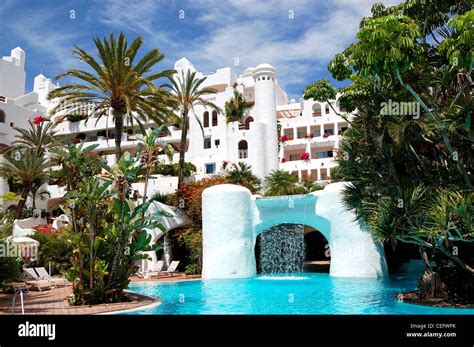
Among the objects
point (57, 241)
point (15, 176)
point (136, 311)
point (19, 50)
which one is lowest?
point (136, 311)

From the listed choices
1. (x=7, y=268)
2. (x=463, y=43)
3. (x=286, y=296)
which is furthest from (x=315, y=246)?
(x=463, y=43)

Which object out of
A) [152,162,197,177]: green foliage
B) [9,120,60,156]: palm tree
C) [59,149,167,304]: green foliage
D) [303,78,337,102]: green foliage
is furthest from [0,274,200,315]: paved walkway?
[9,120,60,156]: palm tree

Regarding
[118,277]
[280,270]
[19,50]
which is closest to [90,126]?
[19,50]

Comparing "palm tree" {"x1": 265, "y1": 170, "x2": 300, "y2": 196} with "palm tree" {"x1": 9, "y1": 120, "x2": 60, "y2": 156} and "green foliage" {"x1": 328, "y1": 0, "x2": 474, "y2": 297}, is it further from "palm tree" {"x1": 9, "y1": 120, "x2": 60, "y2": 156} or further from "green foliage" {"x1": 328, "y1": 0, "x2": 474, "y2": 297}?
"palm tree" {"x1": 9, "y1": 120, "x2": 60, "y2": 156}

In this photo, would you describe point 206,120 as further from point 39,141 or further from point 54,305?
point 54,305

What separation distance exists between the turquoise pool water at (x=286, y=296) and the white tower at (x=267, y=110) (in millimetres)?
17164

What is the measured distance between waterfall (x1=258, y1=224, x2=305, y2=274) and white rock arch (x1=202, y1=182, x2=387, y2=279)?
2.77 m

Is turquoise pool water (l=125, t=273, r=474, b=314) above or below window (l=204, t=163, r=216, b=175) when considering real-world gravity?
below

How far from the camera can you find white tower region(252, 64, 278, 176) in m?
37.6

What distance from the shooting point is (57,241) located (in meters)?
24.3

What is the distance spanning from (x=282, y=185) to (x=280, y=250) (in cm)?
552

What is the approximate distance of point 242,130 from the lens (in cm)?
3775
